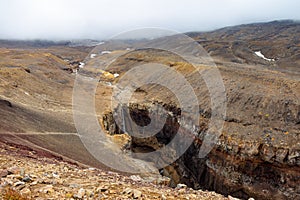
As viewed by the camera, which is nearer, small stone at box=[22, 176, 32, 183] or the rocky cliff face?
small stone at box=[22, 176, 32, 183]

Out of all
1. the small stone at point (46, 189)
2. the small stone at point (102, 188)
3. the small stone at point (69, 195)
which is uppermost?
the small stone at point (46, 189)

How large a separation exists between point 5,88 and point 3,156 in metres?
20.4

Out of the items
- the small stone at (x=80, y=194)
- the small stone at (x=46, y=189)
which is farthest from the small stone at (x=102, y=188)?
the small stone at (x=46, y=189)

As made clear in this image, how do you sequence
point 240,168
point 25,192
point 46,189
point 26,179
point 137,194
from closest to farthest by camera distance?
point 25,192 → point 46,189 → point 26,179 → point 137,194 → point 240,168

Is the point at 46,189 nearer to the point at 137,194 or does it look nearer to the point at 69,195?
the point at 69,195

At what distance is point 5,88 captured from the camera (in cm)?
2920

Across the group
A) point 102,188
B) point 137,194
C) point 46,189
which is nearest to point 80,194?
point 102,188

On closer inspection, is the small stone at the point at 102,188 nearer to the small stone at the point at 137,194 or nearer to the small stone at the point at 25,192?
the small stone at the point at 137,194

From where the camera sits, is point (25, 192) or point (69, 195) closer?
point (25, 192)

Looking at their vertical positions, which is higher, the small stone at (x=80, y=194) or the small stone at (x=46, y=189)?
the small stone at (x=46, y=189)

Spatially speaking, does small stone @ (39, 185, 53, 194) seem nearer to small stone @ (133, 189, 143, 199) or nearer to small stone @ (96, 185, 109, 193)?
small stone @ (96, 185, 109, 193)

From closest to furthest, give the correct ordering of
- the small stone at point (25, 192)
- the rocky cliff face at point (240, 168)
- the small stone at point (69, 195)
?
the small stone at point (25, 192)
the small stone at point (69, 195)
the rocky cliff face at point (240, 168)

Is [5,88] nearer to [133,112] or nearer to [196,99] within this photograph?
[133,112]

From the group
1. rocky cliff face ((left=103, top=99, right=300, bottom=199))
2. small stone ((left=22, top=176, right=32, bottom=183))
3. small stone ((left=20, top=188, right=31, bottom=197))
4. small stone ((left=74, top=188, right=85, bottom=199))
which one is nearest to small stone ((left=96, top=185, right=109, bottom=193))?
small stone ((left=74, top=188, right=85, bottom=199))
